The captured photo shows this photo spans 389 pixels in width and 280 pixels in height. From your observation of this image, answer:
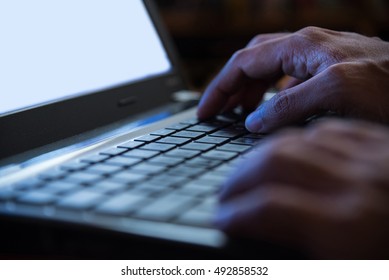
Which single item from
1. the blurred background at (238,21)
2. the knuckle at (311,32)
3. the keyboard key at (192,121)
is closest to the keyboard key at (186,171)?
the keyboard key at (192,121)

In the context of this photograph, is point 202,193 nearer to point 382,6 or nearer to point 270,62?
point 270,62

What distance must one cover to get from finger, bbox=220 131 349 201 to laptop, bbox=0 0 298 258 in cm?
3

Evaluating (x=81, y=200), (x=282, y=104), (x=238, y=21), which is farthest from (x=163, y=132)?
(x=238, y=21)

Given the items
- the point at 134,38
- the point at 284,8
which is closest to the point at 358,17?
the point at 284,8

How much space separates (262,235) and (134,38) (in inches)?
21.2

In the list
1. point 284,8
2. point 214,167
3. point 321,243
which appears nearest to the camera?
point 321,243

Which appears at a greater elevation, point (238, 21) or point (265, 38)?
point (265, 38)

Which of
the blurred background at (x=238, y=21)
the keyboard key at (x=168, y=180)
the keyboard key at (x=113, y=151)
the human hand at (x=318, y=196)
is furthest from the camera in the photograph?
the blurred background at (x=238, y=21)

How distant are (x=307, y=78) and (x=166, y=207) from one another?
0.38 meters

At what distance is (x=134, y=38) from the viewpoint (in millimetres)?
850

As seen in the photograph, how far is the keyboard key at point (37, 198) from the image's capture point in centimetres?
43

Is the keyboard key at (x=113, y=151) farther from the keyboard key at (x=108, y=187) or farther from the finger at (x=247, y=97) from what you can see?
the finger at (x=247, y=97)

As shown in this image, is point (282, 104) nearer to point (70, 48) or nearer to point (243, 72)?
point (243, 72)

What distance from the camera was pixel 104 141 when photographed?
2.06 ft
